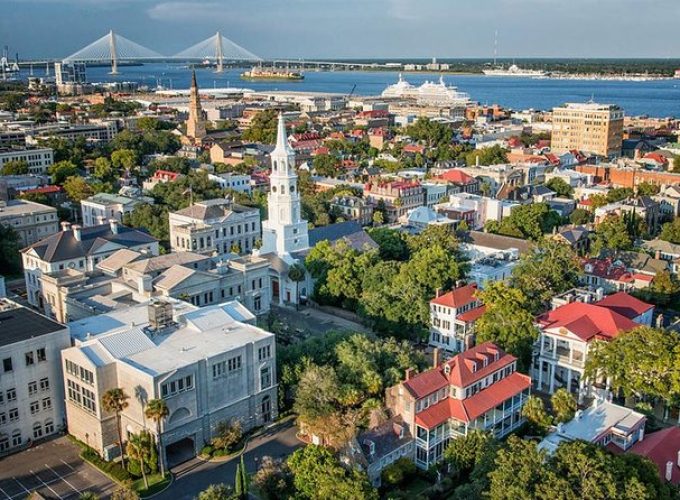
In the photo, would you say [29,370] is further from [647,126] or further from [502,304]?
[647,126]

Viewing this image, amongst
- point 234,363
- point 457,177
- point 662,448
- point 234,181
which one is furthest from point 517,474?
point 234,181

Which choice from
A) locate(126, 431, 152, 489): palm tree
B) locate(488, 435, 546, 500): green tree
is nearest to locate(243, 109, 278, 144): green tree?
locate(126, 431, 152, 489): palm tree

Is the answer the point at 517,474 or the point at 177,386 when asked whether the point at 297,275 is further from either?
the point at 517,474

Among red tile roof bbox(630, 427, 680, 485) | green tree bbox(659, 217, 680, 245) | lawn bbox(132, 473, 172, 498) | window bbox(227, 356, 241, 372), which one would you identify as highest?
window bbox(227, 356, 241, 372)

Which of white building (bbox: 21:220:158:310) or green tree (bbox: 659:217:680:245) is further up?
white building (bbox: 21:220:158:310)

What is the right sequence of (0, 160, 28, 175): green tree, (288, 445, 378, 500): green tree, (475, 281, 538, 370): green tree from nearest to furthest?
(288, 445, 378, 500): green tree < (475, 281, 538, 370): green tree < (0, 160, 28, 175): green tree

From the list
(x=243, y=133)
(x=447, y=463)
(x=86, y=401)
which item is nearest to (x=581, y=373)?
(x=447, y=463)

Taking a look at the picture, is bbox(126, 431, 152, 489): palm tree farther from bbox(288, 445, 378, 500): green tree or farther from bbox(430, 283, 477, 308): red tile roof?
bbox(430, 283, 477, 308): red tile roof
